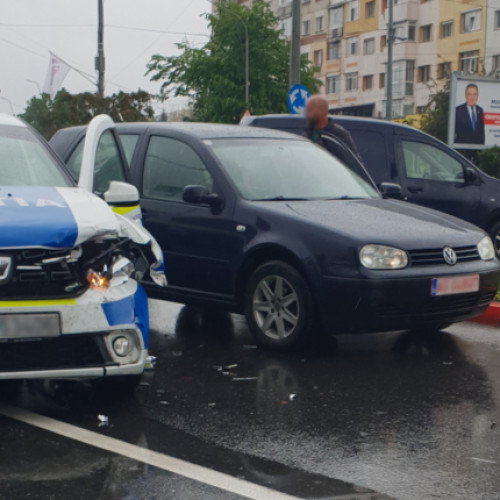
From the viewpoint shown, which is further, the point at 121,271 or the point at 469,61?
the point at 469,61

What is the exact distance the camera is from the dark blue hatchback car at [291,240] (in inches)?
273

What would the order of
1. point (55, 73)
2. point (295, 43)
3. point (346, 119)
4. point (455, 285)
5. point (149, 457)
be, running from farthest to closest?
point (55, 73) < point (295, 43) < point (346, 119) < point (455, 285) < point (149, 457)

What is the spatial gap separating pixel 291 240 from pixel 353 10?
66.4m

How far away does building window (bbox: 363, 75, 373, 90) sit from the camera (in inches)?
2729

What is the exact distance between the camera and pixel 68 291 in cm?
517

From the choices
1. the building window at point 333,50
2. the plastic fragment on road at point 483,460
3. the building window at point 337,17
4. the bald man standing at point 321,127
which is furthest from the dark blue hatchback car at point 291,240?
the building window at point 333,50

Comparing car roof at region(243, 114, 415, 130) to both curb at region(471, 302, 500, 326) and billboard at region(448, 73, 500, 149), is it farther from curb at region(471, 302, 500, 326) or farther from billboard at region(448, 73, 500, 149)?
billboard at region(448, 73, 500, 149)

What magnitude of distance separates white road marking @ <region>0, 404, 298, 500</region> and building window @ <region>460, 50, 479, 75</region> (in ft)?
183

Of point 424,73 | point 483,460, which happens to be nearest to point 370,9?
point 424,73

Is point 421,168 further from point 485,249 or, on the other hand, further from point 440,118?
point 440,118

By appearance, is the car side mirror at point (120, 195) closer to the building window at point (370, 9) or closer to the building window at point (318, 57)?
the building window at point (370, 9)

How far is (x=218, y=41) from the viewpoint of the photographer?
149 ft

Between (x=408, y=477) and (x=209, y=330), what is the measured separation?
13.3ft

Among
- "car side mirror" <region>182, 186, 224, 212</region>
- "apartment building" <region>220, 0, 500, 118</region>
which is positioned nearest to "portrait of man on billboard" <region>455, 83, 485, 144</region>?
"car side mirror" <region>182, 186, 224, 212</region>
